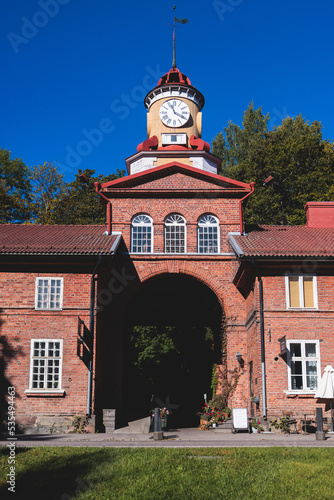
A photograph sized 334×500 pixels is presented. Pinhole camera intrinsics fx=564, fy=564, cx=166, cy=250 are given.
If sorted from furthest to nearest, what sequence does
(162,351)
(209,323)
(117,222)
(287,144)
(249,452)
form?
(287,144), (162,351), (209,323), (117,222), (249,452)

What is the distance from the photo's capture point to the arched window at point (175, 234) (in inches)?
1014

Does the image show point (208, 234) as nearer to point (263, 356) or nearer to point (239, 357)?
point (239, 357)

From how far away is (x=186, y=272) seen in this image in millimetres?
25312

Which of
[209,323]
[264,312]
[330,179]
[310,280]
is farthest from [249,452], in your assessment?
[330,179]

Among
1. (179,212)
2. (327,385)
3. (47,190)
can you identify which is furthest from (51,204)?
(327,385)

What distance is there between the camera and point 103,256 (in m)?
21.9

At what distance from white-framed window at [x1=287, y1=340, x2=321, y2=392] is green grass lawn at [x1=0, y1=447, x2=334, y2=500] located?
7651 mm

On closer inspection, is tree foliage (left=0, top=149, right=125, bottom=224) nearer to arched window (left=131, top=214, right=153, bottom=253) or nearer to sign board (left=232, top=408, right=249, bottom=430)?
arched window (left=131, top=214, right=153, bottom=253)

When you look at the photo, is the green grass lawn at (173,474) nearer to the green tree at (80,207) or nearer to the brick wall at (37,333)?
the brick wall at (37,333)

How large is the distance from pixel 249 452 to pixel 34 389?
10.6 m

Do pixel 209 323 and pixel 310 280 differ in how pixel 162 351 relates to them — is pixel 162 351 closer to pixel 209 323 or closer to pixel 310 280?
pixel 209 323

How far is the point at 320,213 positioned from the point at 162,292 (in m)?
8.92

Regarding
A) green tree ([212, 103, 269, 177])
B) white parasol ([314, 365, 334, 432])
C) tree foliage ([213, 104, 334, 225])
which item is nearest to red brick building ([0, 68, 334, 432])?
white parasol ([314, 365, 334, 432])

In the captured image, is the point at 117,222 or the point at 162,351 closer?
the point at 117,222
